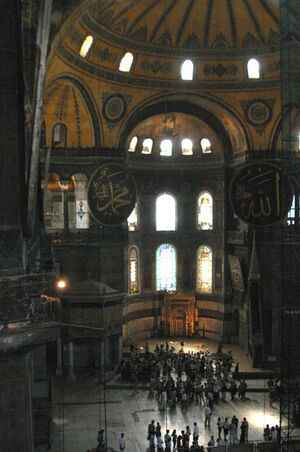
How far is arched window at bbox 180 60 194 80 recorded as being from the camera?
1994cm

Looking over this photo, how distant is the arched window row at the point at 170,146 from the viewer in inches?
910

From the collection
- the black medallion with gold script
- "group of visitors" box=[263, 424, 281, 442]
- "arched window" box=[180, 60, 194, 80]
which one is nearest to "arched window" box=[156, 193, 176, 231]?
"arched window" box=[180, 60, 194, 80]

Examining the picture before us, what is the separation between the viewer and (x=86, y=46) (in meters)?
17.4

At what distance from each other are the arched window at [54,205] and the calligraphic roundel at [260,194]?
9.87 m

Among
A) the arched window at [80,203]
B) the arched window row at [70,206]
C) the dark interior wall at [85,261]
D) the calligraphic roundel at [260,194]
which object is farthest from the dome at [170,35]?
the calligraphic roundel at [260,194]

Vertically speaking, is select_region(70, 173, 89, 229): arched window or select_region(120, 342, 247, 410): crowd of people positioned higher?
select_region(70, 173, 89, 229): arched window

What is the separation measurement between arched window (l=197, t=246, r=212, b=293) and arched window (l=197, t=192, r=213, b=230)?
1.12m

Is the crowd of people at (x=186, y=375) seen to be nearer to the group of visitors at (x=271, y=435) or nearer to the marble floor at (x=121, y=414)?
the marble floor at (x=121, y=414)

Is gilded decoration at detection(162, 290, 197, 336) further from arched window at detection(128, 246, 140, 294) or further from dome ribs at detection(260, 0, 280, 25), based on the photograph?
dome ribs at detection(260, 0, 280, 25)

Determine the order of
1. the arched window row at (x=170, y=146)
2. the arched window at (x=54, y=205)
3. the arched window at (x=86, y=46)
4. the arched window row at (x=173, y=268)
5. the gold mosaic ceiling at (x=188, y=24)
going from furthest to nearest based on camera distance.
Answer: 1. the arched window row at (x=173, y=268)
2. the arched window row at (x=170, y=146)
3. the arched window at (x=54, y=205)
4. the gold mosaic ceiling at (x=188, y=24)
5. the arched window at (x=86, y=46)

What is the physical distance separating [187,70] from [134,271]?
30.7 feet

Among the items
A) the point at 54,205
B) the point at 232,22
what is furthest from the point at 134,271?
the point at 232,22

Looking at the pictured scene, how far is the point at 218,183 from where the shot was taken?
23.0 m

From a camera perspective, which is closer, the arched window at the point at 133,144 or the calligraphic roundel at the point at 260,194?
the calligraphic roundel at the point at 260,194
